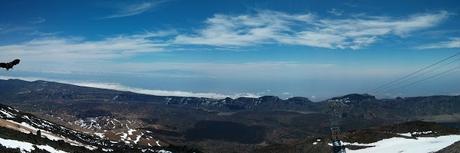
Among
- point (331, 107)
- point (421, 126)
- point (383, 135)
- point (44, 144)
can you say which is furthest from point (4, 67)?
point (421, 126)

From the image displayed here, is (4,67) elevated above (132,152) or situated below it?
above

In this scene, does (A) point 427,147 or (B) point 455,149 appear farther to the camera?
(A) point 427,147

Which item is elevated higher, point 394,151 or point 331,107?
point 331,107

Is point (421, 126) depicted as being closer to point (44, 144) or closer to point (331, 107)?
point (331, 107)

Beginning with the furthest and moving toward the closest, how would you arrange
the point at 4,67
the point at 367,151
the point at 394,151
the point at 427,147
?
the point at 367,151 → the point at 394,151 → the point at 427,147 → the point at 4,67

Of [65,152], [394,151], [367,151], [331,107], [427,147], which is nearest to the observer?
[65,152]

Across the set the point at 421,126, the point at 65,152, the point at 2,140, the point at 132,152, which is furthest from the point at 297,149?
the point at 2,140

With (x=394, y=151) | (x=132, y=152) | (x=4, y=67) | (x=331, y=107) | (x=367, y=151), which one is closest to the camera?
(x=4, y=67)

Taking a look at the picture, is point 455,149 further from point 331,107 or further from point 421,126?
point 421,126

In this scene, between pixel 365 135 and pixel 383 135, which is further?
pixel 365 135
